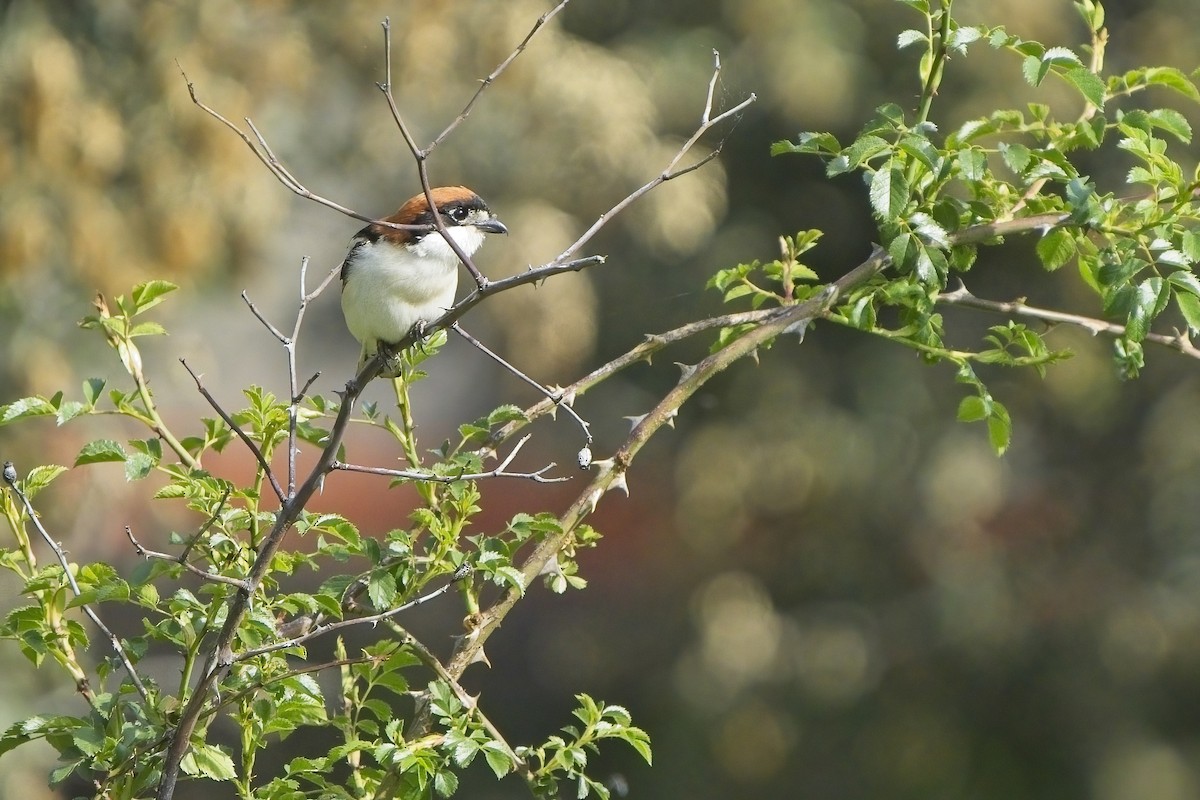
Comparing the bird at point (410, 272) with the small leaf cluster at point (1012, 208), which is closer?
the small leaf cluster at point (1012, 208)

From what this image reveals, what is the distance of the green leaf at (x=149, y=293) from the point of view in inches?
78.0

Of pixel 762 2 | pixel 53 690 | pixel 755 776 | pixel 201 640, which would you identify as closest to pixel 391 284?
pixel 201 640

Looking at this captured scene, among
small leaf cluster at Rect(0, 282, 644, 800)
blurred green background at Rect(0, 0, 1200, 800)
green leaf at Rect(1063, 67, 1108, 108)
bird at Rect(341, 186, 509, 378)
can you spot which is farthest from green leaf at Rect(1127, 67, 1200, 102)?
blurred green background at Rect(0, 0, 1200, 800)

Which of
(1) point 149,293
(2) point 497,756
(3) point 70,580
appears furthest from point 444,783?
(1) point 149,293

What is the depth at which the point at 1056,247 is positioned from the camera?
2193 millimetres

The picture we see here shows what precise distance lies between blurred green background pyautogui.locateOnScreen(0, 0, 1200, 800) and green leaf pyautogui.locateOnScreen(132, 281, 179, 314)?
4.58 metres

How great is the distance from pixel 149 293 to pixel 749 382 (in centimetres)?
653

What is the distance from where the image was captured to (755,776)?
8727mm

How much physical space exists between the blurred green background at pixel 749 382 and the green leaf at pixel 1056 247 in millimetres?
4949

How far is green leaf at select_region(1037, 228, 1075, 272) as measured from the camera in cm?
218

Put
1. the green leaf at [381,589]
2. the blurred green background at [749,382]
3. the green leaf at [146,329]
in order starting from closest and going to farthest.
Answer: the green leaf at [381,589] < the green leaf at [146,329] < the blurred green background at [749,382]

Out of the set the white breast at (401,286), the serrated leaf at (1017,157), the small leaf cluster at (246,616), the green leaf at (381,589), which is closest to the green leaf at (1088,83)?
the serrated leaf at (1017,157)

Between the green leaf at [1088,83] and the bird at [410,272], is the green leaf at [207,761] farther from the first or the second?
the bird at [410,272]

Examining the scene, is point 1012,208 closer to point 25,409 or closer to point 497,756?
point 497,756
